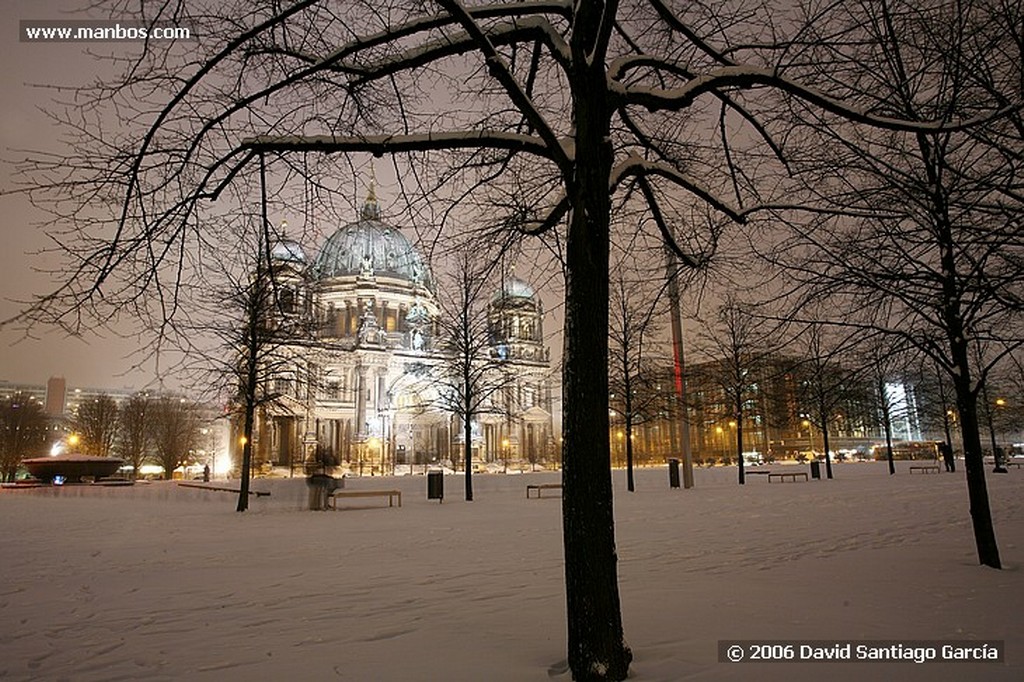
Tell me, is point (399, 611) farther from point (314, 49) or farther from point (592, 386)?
point (314, 49)

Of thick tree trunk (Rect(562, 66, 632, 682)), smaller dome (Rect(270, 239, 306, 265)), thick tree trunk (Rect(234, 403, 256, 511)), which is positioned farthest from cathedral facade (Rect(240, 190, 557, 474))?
thick tree trunk (Rect(562, 66, 632, 682))

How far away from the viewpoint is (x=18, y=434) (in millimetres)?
61531

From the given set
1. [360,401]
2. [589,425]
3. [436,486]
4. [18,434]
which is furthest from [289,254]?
[18,434]

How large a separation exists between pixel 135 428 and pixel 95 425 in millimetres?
3709

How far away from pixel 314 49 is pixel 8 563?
994cm

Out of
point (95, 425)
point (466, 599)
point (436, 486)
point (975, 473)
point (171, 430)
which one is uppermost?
point (95, 425)

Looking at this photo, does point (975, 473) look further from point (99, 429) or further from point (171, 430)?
point (99, 429)

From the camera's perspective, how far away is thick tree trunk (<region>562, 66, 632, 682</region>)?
13.9 feet

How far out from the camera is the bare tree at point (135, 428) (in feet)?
218

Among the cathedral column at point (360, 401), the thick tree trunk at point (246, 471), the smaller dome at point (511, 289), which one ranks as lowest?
the thick tree trunk at point (246, 471)

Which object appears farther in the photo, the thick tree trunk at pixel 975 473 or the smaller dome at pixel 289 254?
the thick tree trunk at pixel 975 473

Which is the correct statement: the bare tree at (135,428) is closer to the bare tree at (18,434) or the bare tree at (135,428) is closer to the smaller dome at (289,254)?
the bare tree at (18,434)

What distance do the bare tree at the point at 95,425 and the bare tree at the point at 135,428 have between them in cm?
194

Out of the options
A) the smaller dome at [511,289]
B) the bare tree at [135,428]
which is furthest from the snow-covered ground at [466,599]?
the bare tree at [135,428]
